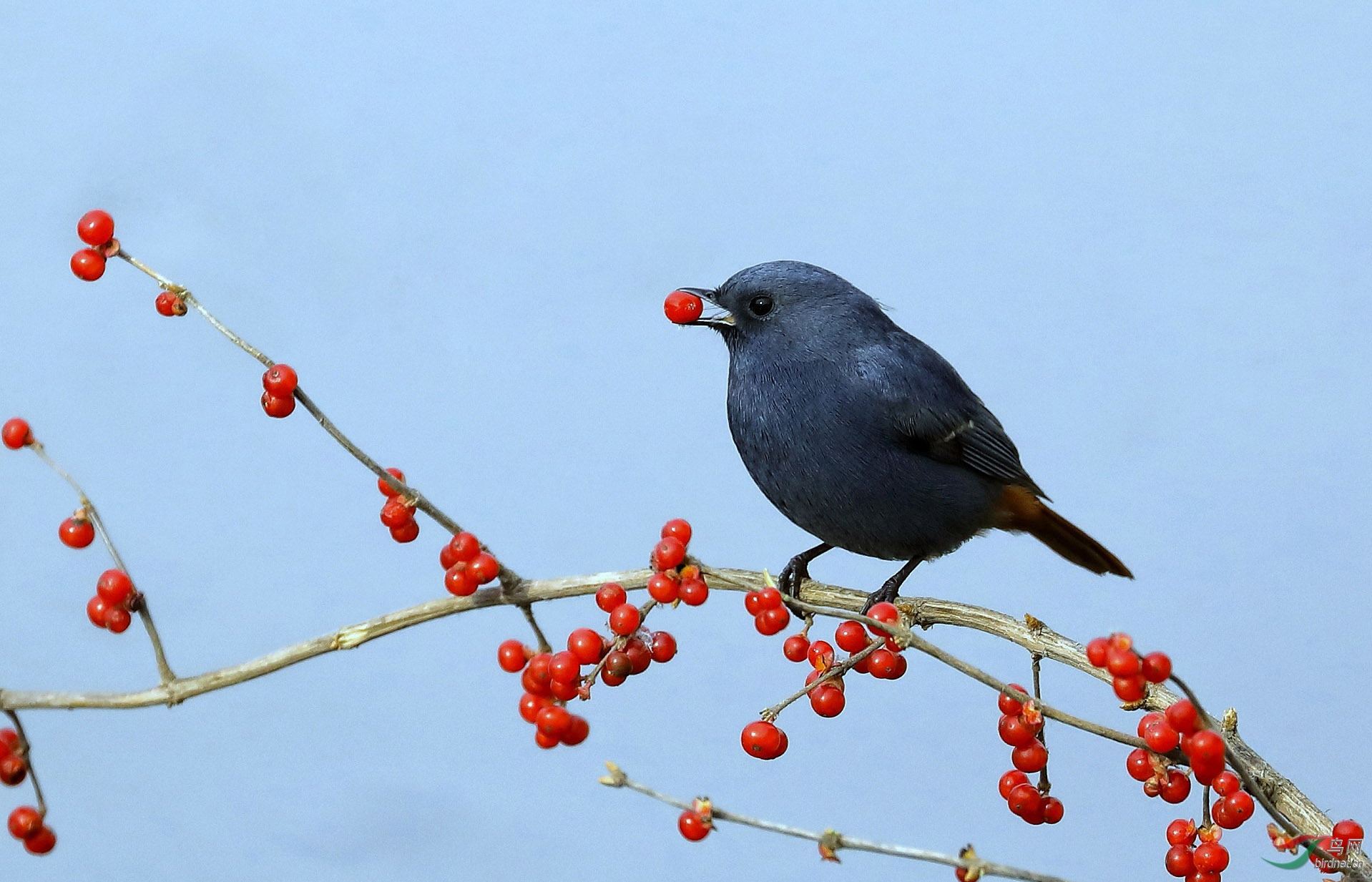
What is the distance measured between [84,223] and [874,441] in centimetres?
128

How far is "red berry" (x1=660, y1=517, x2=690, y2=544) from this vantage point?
1.68 m

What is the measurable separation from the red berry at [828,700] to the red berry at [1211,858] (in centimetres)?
44

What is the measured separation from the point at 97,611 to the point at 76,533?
94 mm

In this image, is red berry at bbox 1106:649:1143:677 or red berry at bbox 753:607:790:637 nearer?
red berry at bbox 1106:649:1143:677

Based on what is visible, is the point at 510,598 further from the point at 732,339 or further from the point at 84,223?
the point at 732,339

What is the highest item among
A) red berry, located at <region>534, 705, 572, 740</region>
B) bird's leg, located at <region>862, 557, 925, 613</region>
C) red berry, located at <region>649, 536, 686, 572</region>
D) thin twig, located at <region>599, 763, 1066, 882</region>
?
bird's leg, located at <region>862, 557, 925, 613</region>

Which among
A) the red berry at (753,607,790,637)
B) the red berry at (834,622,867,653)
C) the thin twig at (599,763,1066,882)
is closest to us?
the thin twig at (599,763,1066,882)

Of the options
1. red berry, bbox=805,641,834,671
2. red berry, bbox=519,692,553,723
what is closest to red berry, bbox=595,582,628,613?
red berry, bbox=519,692,553,723

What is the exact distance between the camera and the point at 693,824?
1.46 meters

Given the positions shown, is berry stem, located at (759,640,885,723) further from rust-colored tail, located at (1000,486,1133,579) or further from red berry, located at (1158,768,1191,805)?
rust-colored tail, located at (1000,486,1133,579)

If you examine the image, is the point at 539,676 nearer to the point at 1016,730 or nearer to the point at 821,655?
the point at 821,655

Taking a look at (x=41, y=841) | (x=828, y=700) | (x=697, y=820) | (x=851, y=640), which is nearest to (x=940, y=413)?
(x=851, y=640)

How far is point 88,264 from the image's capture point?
157 cm

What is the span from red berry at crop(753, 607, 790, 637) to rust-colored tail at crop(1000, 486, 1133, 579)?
98 cm
